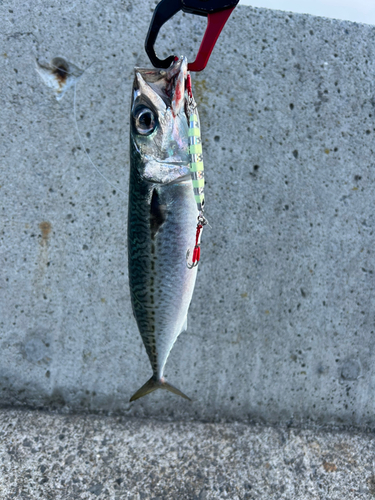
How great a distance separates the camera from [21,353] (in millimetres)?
2350

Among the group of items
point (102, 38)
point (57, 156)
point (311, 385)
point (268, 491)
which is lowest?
point (268, 491)

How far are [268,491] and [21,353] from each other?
1.81m

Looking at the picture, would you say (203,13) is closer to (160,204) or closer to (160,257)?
(160,204)

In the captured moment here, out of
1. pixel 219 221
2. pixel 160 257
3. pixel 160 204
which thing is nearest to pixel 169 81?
pixel 160 204

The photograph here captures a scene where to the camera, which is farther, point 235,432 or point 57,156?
point 235,432

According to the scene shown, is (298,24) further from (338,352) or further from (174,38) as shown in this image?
(338,352)

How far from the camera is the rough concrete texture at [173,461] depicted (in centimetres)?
211

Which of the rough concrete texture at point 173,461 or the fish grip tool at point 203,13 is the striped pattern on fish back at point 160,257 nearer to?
the fish grip tool at point 203,13

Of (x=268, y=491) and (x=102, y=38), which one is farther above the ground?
(x=102, y=38)

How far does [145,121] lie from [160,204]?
24cm

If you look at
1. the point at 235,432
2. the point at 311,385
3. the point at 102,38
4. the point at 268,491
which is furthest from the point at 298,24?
the point at 268,491

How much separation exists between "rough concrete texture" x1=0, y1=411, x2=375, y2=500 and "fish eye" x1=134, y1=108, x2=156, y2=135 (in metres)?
2.10

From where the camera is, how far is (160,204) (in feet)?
→ 3.48

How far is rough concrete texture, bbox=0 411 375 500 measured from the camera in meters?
2.11
